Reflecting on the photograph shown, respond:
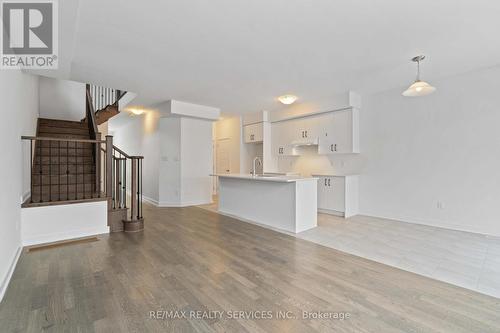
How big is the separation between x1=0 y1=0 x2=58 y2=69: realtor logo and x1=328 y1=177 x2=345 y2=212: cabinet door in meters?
5.34

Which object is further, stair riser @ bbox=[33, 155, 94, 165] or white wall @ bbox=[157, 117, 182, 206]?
white wall @ bbox=[157, 117, 182, 206]

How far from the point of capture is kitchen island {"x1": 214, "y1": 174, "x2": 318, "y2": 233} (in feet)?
13.6

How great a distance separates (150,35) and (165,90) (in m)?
2.37

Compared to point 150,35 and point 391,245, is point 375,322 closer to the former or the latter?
point 391,245

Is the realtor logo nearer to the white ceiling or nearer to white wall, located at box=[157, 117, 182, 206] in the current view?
the white ceiling

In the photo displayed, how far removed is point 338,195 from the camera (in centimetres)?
546

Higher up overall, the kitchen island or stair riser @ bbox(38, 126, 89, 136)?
stair riser @ bbox(38, 126, 89, 136)

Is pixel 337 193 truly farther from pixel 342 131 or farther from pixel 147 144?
pixel 147 144

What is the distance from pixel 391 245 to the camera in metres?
3.53

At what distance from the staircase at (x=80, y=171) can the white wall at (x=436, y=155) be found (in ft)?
16.3

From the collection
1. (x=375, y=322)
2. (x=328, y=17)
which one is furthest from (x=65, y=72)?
(x=375, y=322)

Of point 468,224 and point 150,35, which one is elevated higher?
point 150,35

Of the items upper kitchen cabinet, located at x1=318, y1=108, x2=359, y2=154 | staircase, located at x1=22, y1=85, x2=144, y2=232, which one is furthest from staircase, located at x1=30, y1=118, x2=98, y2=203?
upper kitchen cabinet, located at x1=318, y1=108, x2=359, y2=154

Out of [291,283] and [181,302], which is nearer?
[181,302]
